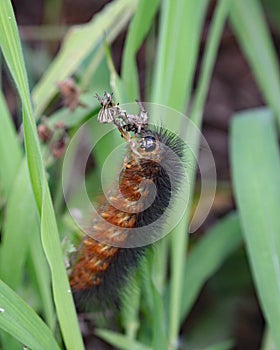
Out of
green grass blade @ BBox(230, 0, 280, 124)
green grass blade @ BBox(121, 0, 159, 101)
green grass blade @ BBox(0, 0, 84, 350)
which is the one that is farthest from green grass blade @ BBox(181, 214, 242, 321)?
green grass blade @ BBox(0, 0, 84, 350)

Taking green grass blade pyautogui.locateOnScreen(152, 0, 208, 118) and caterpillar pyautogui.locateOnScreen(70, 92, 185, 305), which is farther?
green grass blade pyautogui.locateOnScreen(152, 0, 208, 118)

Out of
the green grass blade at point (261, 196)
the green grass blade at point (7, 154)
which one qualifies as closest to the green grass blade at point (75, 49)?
the green grass blade at point (7, 154)

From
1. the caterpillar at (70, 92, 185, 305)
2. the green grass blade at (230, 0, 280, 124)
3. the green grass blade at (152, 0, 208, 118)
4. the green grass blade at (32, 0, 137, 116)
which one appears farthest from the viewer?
the green grass blade at (230, 0, 280, 124)

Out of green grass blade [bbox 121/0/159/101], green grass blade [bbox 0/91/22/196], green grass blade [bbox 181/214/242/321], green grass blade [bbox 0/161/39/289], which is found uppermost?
green grass blade [bbox 121/0/159/101]

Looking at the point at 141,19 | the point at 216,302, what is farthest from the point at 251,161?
the point at 216,302

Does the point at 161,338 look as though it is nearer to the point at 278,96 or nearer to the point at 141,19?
the point at 141,19

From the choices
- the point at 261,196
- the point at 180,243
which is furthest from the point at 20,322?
the point at 261,196

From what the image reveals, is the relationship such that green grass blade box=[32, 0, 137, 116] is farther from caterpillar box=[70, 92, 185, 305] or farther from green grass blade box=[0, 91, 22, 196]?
caterpillar box=[70, 92, 185, 305]
